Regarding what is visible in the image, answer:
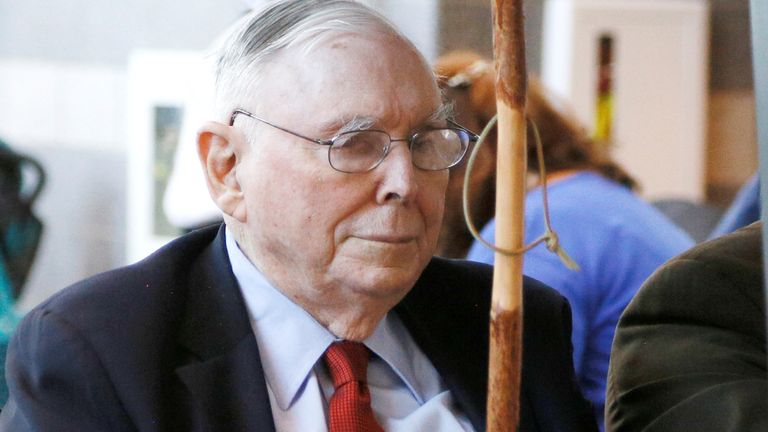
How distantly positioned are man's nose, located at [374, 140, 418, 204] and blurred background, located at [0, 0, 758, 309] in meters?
1.60

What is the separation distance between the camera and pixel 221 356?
147 centimetres

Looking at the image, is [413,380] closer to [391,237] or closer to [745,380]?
[391,237]

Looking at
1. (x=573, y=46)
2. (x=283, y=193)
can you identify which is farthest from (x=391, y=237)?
(x=573, y=46)

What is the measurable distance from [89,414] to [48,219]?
366 cm

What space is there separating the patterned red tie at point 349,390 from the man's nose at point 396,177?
23 centimetres

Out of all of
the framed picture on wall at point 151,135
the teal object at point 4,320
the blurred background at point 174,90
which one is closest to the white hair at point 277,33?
the teal object at point 4,320

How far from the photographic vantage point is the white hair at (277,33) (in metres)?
1.48

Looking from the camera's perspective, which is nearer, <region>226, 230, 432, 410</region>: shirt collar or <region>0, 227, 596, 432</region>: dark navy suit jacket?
<region>0, 227, 596, 432</region>: dark navy suit jacket

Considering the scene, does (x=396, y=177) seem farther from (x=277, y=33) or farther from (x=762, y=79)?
(x=762, y=79)

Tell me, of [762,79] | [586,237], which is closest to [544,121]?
[586,237]

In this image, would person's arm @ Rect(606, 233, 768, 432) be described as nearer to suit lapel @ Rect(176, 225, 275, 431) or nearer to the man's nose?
the man's nose

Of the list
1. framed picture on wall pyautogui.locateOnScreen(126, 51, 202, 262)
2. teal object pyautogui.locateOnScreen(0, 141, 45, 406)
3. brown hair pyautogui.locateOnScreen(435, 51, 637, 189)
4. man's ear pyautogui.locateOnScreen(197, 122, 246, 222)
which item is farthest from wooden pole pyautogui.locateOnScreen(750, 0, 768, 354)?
framed picture on wall pyautogui.locateOnScreen(126, 51, 202, 262)

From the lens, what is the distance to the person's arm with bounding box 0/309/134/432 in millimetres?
1343

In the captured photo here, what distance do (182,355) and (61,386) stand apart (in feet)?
0.52
